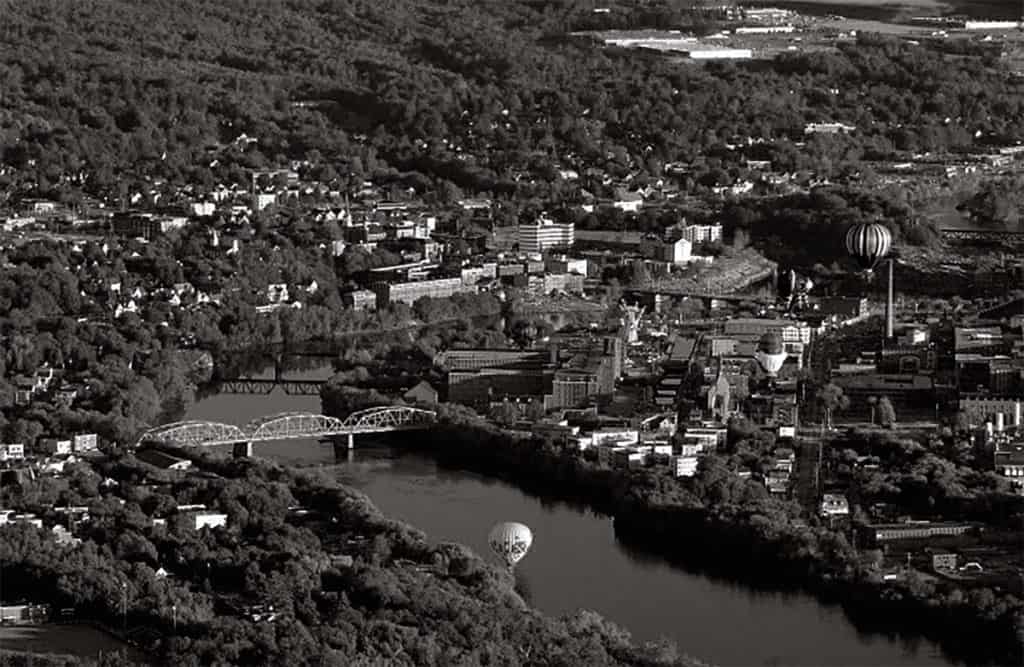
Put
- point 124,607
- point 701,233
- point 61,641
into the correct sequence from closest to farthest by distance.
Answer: point 61,641
point 124,607
point 701,233

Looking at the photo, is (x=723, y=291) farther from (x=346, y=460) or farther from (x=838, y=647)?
(x=838, y=647)

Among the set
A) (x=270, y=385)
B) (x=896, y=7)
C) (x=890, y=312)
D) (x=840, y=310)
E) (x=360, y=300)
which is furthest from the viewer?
(x=896, y=7)

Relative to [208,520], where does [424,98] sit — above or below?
above

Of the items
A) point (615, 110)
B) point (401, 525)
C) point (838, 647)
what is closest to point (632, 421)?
point (401, 525)

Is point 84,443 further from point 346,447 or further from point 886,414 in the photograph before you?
point 886,414

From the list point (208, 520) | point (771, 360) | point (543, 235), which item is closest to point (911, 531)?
point (208, 520)

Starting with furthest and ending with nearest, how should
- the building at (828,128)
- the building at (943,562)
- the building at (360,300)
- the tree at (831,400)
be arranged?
the building at (828,128) < the building at (360,300) < the tree at (831,400) < the building at (943,562)

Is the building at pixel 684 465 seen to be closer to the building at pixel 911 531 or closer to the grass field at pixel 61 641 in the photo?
the building at pixel 911 531

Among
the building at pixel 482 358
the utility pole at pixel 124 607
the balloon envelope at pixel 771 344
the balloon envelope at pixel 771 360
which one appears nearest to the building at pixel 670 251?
the balloon envelope at pixel 771 344
